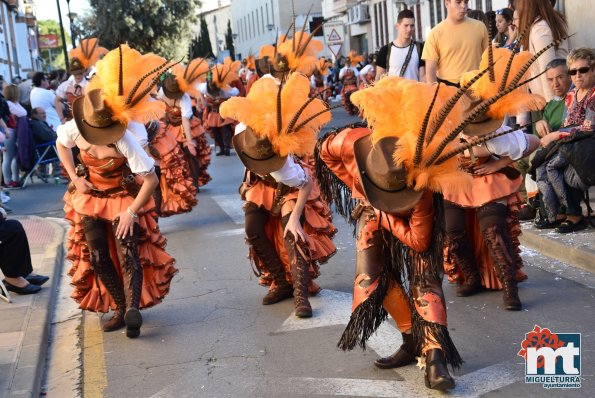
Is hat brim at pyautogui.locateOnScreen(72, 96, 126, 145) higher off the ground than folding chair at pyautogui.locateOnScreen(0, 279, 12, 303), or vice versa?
hat brim at pyautogui.locateOnScreen(72, 96, 126, 145)

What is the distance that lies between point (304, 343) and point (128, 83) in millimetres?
2061

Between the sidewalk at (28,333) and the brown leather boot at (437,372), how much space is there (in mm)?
2292

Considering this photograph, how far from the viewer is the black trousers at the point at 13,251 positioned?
25.6 feet

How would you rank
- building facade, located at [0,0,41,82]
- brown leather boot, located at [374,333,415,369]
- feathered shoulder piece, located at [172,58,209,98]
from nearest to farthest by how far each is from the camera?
brown leather boot, located at [374,333,415,369]
feathered shoulder piece, located at [172,58,209,98]
building facade, located at [0,0,41,82]

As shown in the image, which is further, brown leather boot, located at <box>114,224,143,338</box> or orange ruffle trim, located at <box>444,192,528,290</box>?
orange ruffle trim, located at <box>444,192,528,290</box>

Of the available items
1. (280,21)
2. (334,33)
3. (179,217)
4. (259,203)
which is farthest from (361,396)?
(280,21)

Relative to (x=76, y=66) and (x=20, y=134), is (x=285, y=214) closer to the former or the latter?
(x=76, y=66)

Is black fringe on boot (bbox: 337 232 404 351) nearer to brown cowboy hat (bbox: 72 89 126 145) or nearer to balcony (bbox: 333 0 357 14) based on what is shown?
brown cowboy hat (bbox: 72 89 126 145)

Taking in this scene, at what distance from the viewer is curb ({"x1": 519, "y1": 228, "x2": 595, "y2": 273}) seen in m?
7.59

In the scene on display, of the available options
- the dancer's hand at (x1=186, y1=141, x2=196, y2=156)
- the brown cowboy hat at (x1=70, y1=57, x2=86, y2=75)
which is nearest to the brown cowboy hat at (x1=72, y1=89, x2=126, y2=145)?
the dancer's hand at (x1=186, y1=141, x2=196, y2=156)

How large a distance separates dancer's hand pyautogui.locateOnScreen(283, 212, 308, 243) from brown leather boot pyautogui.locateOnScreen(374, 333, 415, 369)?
1583mm

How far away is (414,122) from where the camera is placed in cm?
455

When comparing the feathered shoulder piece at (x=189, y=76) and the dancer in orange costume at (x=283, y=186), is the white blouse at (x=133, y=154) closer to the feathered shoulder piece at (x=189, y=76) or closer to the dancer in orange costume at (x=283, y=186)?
the dancer in orange costume at (x=283, y=186)

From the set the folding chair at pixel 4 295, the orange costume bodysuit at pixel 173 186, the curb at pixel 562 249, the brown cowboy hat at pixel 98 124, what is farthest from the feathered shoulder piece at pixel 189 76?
the brown cowboy hat at pixel 98 124
